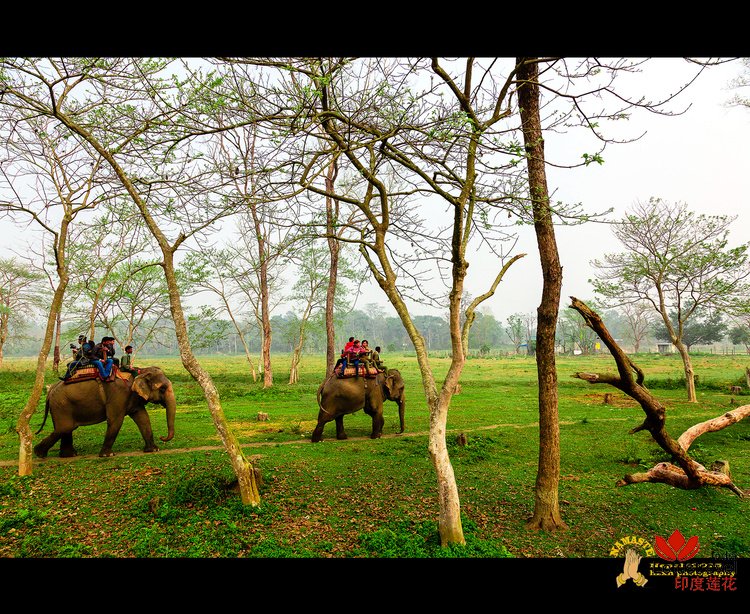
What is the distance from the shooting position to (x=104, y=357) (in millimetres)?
8859

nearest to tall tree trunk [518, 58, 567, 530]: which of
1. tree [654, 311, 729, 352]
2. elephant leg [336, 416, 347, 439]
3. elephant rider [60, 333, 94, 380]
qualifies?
elephant leg [336, 416, 347, 439]

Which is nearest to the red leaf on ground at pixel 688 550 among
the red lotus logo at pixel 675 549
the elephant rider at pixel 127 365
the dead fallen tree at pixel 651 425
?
the red lotus logo at pixel 675 549

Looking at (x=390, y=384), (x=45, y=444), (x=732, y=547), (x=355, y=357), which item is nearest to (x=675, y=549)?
(x=732, y=547)

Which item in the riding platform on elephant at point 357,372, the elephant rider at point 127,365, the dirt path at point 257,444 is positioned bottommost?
the dirt path at point 257,444

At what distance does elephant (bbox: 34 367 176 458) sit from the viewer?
27.9ft

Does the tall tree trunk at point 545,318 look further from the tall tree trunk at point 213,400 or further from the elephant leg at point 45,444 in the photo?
the elephant leg at point 45,444

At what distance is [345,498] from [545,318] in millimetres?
3861

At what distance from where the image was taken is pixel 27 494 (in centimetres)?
627

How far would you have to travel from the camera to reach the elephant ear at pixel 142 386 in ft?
29.5

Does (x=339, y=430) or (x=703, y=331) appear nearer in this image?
(x=339, y=430)

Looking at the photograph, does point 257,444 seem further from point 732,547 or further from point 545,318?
point 732,547

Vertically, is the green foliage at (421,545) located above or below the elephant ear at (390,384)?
below

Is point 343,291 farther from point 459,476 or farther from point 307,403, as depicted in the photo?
point 459,476

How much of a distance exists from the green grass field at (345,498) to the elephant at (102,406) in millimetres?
389
